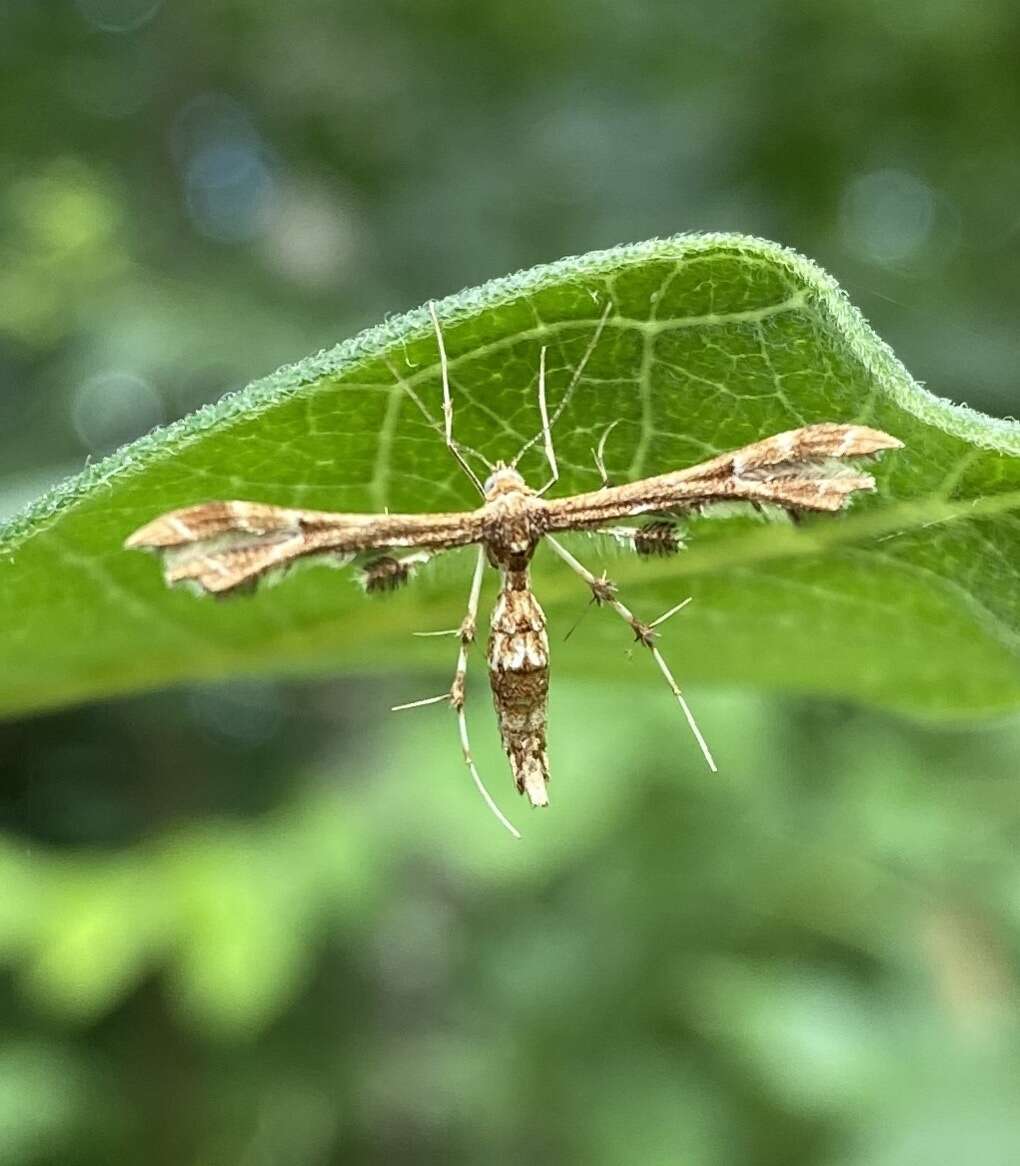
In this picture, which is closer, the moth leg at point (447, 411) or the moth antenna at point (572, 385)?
the moth leg at point (447, 411)

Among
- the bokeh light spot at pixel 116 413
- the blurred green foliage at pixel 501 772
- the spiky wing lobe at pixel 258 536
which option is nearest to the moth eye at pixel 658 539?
the spiky wing lobe at pixel 258 536

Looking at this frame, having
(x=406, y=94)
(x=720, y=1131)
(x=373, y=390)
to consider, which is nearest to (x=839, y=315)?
(x=373, y=390)

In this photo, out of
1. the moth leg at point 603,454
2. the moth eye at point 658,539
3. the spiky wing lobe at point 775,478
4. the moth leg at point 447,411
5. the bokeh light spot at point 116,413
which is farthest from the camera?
the bokeh light spot at point 116,413

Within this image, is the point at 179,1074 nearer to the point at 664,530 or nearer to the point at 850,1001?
the point at 850,1001

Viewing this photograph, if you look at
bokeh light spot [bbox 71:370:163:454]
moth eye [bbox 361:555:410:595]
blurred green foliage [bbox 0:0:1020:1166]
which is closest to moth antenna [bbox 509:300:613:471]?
moth eye [bbox 361:555:410:595]

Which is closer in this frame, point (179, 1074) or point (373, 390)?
point (373, 390)

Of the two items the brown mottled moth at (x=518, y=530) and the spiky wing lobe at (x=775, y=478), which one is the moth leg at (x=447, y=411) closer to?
the brown mottled moth at (x=518, y=530)
